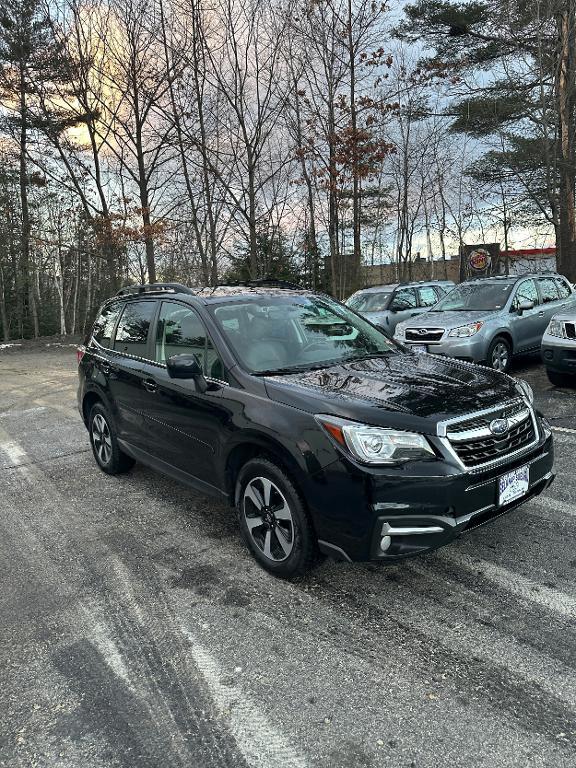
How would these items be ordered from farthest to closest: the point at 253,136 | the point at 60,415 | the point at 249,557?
1. the point at 253,136
2. the point at 60,415
3. the point at 249,557

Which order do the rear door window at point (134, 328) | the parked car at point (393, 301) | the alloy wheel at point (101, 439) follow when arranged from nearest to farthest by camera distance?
the rear door window at point (134, 328), the alloy wheel at point (101, 439), the parked car at point (393, 301)

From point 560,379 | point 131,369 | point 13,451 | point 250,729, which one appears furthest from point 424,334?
point 250,729

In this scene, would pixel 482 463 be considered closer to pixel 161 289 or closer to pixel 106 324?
pixel 161 289

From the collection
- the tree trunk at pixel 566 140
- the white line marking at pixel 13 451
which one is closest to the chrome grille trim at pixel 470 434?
the white line marking at pixel 13 451

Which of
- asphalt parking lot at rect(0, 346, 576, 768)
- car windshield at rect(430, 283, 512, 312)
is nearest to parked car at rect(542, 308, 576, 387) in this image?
car windshield at rect(430, 283, 512, 312)

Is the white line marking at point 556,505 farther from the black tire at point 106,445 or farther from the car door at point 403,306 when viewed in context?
the car door at point 403,306

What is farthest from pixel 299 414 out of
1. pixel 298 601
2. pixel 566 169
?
pixel 566 169

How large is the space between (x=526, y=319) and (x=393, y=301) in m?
4.10

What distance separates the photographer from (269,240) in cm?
2352

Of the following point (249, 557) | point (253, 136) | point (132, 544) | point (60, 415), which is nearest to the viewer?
point (249, 557)

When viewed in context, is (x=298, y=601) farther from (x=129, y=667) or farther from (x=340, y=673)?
(x=129, y=667)

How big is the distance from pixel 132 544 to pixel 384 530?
199cm

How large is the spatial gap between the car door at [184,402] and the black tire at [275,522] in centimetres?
38

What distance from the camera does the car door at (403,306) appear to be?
13.3 metres
